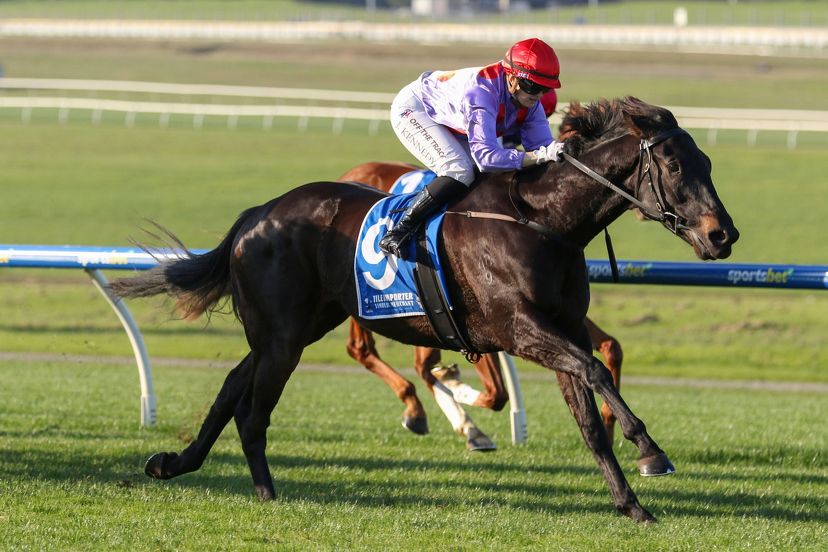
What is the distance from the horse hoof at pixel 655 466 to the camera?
4.71 meters

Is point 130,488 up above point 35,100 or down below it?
above

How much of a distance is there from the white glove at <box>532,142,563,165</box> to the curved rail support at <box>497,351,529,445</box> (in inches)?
87.9

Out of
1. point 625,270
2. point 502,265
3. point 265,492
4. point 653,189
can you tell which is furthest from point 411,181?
point 653,189

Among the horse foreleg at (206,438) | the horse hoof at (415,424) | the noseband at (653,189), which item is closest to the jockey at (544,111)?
the noseband at (653,189)

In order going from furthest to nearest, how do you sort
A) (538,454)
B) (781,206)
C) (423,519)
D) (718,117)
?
(718,117) < (781,206) < (538,454) < (423,519)

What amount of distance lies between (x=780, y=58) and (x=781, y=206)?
33.1 m

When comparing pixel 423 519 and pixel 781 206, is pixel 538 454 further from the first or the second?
pixel 781 206

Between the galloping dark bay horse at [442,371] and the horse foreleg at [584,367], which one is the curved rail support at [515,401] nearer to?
the galloping dark bay horse at [442,371]

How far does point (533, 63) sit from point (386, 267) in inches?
41.2

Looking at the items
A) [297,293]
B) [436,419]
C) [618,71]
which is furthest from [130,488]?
[618,71]

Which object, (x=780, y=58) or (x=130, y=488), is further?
(x=780, y=58)

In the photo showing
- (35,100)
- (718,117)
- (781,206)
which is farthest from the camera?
(35,100)

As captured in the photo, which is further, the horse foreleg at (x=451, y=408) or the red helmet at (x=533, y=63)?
the horse foreleg at (x=451, y=408)

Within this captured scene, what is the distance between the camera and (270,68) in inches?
2041
